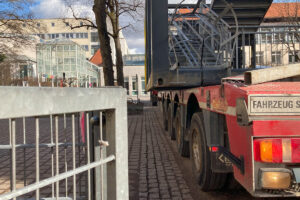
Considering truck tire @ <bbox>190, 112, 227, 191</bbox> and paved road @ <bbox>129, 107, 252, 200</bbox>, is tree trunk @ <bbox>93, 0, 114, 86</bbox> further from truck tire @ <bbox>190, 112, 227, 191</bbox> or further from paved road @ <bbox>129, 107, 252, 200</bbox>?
truck tire @ <bbox>190, 112, 227, 191</bbox>

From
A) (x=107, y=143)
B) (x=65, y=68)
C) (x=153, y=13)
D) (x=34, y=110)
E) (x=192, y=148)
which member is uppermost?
(x=65, y=68)

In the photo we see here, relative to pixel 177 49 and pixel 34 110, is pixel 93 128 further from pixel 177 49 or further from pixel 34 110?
pixel 177 49

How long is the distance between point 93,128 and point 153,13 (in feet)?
10.0

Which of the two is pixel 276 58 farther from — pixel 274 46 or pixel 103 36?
pixel 103 36

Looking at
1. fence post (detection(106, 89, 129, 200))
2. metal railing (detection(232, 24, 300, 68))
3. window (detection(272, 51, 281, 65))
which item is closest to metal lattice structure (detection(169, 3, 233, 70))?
metal railing (detection(232, 24, 300, 68))

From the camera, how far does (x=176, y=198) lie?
3.73 m

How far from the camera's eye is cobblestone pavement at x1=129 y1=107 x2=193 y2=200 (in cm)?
392

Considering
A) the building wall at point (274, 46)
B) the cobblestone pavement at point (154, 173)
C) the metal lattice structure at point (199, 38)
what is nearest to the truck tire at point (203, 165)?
the cobblestone pavement at point (154, 173)

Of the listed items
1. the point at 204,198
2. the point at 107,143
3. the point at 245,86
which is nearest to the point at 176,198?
the point at 204,198

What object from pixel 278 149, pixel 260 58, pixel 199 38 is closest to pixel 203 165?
pixel 278 149

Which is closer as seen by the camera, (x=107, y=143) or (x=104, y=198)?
(x=107, y=143)

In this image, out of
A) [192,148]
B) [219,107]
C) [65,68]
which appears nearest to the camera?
[219,107]

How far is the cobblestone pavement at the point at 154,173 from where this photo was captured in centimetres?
392

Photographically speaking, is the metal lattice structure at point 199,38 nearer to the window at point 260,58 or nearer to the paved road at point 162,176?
the window at point 260,58
